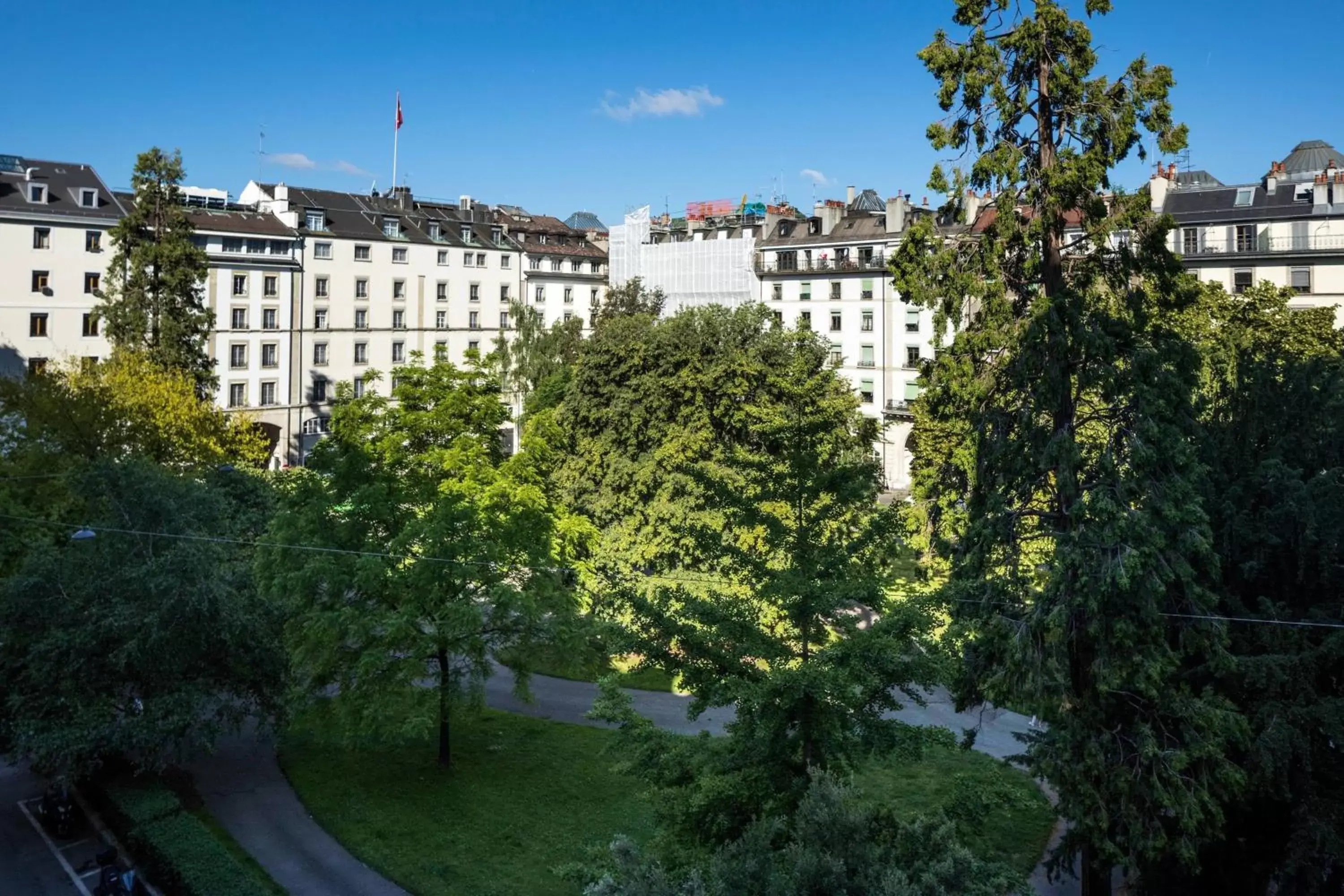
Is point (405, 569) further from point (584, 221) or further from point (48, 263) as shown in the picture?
point (584, 221)

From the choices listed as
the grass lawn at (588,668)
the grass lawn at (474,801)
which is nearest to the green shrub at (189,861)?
the grass lawn at (474,801)

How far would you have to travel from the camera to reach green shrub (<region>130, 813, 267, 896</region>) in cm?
1909

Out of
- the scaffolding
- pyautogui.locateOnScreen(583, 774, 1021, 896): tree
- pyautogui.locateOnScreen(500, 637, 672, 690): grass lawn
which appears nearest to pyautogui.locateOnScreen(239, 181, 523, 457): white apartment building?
the scaffolding

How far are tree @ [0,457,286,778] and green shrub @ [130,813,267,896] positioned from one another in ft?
5.75

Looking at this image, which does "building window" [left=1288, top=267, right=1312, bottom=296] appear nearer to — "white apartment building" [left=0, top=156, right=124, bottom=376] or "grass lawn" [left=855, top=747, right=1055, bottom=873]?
"grass lawn" [left=855, top=747, right=1055, bottom=873]

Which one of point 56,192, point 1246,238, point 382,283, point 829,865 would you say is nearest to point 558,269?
point 382,283

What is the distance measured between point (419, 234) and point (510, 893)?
62.5 m

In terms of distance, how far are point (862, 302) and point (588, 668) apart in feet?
142

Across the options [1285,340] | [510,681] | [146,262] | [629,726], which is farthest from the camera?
[146,262]

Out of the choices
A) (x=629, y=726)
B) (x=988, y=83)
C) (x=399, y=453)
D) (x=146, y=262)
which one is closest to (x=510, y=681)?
(x=399, y=453)

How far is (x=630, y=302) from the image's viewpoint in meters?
64.7

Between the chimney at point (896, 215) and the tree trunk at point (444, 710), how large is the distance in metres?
48.0

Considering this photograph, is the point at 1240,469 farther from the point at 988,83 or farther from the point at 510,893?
the point at 510,893

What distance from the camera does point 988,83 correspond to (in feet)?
60.2
